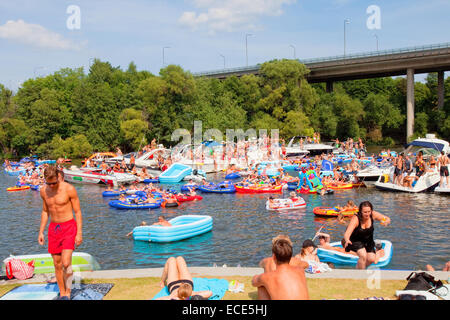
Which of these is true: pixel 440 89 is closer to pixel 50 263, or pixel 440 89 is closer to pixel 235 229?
pixel 235 229

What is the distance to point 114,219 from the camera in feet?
68.8

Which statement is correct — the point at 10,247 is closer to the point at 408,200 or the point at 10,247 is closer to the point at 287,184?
the point at 287,184

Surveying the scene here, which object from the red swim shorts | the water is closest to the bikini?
the red swim shorts

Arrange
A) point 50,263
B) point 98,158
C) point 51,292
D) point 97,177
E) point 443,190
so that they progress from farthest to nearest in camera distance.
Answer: point 98,158 → point 97,177 → point 443,190 → point 50,263 → point 51,292

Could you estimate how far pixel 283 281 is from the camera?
17.9ft

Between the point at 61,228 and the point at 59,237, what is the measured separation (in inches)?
6.4

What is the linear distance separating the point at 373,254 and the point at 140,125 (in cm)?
5450

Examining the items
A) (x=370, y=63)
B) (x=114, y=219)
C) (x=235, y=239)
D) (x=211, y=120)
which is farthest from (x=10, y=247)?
(x=370, y=63)

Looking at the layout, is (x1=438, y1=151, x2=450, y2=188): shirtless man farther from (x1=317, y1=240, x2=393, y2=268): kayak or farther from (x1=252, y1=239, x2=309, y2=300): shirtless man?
(x1=252, y1=239, x2=309, y2=300): shirtless man

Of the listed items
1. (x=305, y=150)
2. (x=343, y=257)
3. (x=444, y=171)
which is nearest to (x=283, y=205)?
(x=343, y=257)

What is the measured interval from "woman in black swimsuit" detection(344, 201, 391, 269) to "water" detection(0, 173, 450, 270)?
3.39 meters

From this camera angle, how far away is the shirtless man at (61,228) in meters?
7.32

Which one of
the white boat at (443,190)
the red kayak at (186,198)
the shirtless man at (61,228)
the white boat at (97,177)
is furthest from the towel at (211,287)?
the white boat at (97,177)

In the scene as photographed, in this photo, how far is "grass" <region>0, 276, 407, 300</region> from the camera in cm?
745
